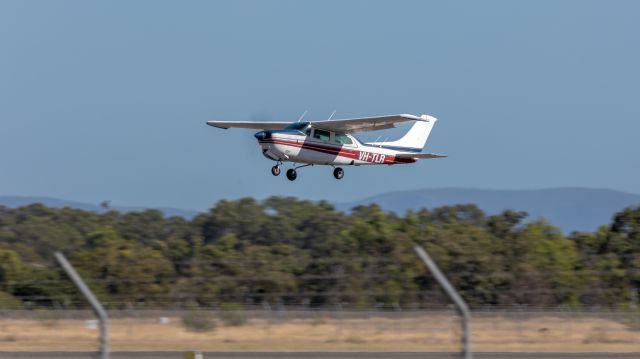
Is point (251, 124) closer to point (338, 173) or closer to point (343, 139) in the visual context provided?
point (338, 173)

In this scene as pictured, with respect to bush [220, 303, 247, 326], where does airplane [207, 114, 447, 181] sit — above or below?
above

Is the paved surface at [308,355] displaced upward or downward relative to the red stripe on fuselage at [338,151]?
downward

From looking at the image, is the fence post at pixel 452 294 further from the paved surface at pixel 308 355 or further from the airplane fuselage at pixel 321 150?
the airplane fuselage at pixel 321 150

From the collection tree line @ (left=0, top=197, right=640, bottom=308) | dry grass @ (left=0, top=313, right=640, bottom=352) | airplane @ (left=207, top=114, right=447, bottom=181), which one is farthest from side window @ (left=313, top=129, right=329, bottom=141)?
dry grass @ (left=0, top=313, right=640, bottom=352)

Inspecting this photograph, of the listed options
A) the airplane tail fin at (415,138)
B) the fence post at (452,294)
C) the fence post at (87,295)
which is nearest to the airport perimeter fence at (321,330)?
the fence post at (452,294)

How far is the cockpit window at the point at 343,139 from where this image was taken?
134 feet

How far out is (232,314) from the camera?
16.5 m

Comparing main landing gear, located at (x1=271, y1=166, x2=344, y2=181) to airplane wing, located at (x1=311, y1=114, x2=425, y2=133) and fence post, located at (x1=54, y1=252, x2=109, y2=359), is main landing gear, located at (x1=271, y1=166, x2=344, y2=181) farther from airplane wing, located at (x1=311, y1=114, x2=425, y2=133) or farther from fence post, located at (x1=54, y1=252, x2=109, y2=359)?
fence post, located at (x1=54, y1=252, x2=109, y2=359)

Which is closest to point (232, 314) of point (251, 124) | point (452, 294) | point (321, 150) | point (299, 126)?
point (452, 294)

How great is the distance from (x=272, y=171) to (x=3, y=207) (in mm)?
46059

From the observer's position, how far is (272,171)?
130 ft

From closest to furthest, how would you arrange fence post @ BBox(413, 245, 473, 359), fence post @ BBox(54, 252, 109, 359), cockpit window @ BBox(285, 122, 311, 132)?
fence post @ BBox(413, 245, 473, 359), fence post @ BBox(54, 252, 109, 359), cockpit window @ BBox(285, 122, 311, 132)

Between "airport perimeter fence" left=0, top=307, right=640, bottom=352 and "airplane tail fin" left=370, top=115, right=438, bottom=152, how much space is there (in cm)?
2681

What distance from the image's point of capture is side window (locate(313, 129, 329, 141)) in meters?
A: 39.7
